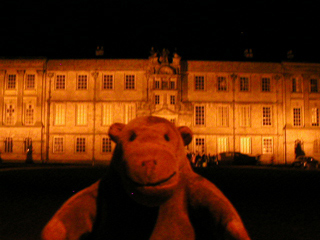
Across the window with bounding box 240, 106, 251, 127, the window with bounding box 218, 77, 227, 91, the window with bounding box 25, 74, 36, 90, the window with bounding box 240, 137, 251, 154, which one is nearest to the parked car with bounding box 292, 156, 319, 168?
the window with bounding box 240, 137, 251, 154

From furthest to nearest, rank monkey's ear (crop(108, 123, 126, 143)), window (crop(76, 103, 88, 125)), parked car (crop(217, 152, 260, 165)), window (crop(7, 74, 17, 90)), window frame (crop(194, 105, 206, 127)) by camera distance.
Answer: window (crop(7, 74, 17, 90))
window frame (crop(194, 105, 206, 127))
window (crop(76, 103, 88, 125))
parked car (crop(217, 152, 260, 165))
monkey's ear (crop(108, 123, 126, 143))

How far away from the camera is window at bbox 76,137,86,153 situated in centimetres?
3594

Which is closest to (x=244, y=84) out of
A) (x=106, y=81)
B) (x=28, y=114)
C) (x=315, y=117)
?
(x=315, y=117)

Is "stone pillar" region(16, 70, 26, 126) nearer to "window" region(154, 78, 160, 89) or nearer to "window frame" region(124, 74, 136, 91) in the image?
"window frame" region(124, 74, 136, 91)

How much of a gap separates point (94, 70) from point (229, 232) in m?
35.0

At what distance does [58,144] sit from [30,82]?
7.04 meters

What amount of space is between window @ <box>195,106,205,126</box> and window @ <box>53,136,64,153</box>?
45.1 feet

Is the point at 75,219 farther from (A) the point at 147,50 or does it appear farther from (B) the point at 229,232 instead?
(A) the point at 147,50

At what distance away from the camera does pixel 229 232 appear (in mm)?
2746

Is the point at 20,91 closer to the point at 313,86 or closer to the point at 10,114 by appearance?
the point at 10,114

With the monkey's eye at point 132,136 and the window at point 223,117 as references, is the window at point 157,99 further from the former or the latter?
the monkey's eye at point 132,136

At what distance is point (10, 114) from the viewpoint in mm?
36562

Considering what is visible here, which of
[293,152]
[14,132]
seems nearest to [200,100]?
[293,152]

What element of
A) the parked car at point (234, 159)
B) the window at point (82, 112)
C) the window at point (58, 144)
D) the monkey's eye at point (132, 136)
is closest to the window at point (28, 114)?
the window at point (58, 144)
